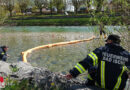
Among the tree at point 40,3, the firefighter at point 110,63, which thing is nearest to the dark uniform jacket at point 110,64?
the firefighter at point 110,63

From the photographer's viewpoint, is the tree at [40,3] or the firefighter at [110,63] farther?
the tree at [40,3]

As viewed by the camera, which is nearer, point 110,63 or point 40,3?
point 110,63

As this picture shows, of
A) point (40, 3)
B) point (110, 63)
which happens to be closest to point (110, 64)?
point (110, 63)

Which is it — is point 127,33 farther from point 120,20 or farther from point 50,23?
point 50,23

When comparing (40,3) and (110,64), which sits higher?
(40,3)

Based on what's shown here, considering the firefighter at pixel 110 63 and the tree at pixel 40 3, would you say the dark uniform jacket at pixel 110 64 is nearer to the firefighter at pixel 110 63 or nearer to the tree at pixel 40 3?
the firefighter at pixel 110 63

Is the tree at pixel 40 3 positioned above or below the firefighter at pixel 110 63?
above

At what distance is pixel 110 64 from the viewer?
12.8 feet

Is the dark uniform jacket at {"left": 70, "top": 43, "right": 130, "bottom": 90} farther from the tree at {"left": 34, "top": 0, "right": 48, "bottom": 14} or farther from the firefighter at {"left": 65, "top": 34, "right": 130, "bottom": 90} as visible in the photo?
the tree at {"left": 34, "top": 0, "right": 48, "bottom": 14}

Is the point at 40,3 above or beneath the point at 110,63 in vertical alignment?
above

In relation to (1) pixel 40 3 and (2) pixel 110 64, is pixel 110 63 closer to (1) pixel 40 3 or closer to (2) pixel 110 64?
(2) pixel 110 64

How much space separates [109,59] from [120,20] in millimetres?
2429

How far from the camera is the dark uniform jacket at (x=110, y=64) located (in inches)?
152

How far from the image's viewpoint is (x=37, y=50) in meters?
13.2
